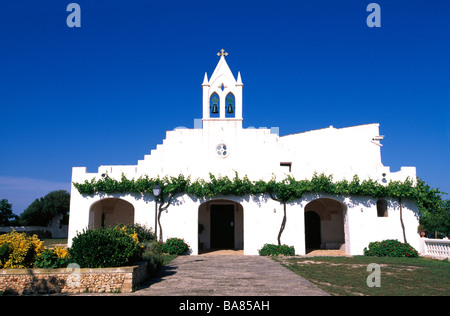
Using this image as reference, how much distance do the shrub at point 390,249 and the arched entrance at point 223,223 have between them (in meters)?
7.37

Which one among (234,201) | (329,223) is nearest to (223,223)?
(234,201)

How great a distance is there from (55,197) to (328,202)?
36.9 metres

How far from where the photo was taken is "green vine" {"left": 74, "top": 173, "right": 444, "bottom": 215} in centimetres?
1850

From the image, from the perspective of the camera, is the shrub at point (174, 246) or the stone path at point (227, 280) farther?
the shrub at point (174, 246)

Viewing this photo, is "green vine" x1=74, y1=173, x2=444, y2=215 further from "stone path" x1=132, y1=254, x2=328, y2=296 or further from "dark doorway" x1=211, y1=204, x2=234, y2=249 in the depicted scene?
"stone path" x1=132, y1=254, x2=328, y2=296

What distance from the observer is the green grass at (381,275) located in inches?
369

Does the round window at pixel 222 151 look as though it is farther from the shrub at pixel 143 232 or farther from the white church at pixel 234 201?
the shrub at pixel 143 232

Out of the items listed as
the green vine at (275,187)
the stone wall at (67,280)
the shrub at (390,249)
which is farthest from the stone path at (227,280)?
the shrub at (390,249)

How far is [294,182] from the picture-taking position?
1875 centimetres

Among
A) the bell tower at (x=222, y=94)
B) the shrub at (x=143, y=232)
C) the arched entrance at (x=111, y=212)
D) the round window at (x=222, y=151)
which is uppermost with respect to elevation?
the bell tower at (x=222, y=94)

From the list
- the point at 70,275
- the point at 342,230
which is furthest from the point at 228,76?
the point at 70,275

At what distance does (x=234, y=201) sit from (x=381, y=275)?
29.4 feet

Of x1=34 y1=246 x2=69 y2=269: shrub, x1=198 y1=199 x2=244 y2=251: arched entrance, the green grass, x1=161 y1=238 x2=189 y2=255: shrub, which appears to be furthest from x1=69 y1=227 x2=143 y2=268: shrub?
x1=198 y1=199 x2=244 y2=251: arched entrance
